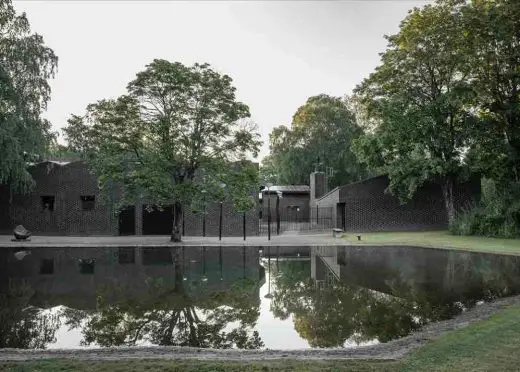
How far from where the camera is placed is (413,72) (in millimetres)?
31391

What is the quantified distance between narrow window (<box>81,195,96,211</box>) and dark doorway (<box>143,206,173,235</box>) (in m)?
3.91

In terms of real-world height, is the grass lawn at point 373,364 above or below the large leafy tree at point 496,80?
below

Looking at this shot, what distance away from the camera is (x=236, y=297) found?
11539mm

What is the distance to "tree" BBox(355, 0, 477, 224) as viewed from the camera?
29047mm

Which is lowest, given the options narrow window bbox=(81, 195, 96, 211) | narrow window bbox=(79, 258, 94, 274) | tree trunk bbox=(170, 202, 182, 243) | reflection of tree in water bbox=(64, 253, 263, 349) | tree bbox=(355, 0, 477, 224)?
reflection of tree in water bbox=(64, 253, 263, 349)

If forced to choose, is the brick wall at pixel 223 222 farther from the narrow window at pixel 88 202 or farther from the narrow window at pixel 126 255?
the narrow window at pixel 126 255

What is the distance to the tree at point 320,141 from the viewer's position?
51781 mm

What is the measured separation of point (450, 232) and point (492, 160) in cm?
535

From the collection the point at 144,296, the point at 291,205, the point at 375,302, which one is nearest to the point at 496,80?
the point at 375,302

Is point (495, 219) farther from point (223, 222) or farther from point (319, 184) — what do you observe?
point (319, 184)

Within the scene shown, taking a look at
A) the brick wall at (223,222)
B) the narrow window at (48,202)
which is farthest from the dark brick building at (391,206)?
the narrow window at (48,202)

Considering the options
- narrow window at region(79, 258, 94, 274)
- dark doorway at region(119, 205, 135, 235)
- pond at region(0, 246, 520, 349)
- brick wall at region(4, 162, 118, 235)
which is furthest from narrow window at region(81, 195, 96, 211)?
narrow window at region(79, 258, 94, 274)

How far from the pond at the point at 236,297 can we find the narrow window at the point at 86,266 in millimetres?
43

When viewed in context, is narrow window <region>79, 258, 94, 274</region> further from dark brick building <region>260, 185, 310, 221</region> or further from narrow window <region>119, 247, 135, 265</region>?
dark brick building <region>260, 185, 310, 221</region>
